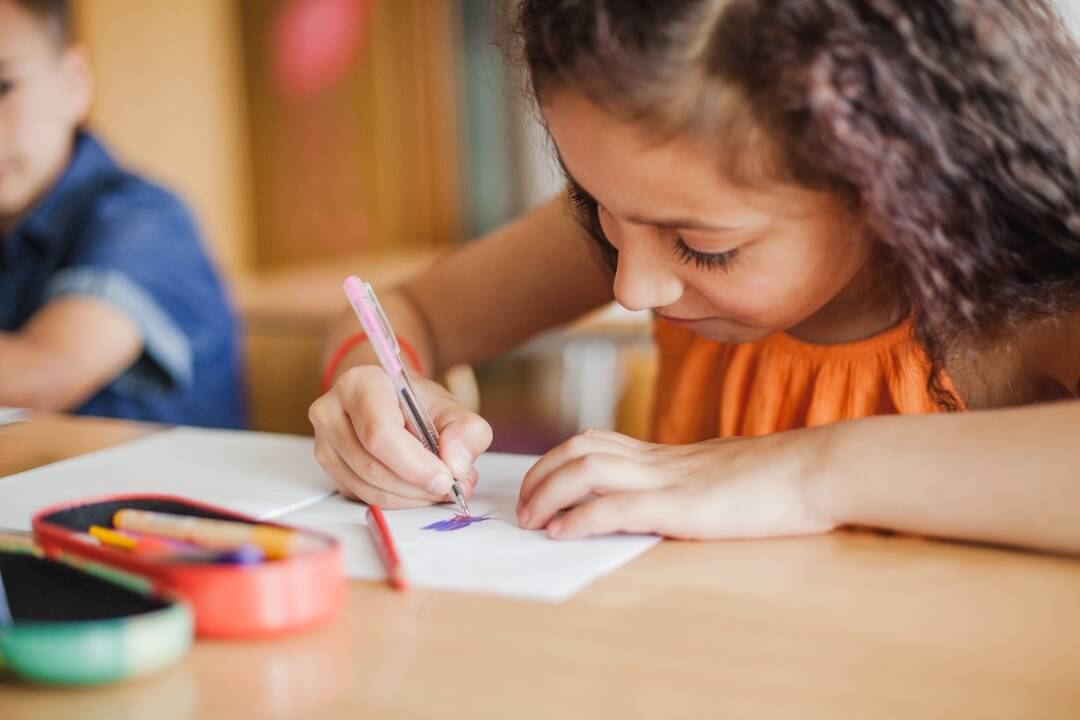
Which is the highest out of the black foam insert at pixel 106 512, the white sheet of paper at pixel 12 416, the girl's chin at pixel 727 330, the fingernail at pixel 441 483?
the girl's chin at pixel 727 330

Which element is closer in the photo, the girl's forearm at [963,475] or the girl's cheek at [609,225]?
the girl's forearm at [963,475]

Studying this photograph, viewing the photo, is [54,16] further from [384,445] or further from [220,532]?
[220,532]

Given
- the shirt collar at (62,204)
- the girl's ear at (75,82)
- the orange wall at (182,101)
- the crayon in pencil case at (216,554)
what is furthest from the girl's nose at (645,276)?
the orange wall at (182,101)

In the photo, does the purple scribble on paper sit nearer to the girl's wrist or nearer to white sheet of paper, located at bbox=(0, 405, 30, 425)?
the girl's wrist

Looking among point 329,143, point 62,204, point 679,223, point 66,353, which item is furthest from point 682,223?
point 329,143

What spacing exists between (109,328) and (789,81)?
115 centimetres

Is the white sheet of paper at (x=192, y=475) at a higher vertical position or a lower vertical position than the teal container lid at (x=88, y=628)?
lower

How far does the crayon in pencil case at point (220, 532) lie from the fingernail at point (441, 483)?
0.17 metres

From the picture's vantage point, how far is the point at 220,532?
0.61 meters

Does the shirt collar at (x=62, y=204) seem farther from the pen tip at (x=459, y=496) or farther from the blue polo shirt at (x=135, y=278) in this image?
the pen tip at (x=459, y=496)

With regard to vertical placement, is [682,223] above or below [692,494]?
above

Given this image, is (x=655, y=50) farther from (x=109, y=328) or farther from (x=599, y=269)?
(x=109, y=328)

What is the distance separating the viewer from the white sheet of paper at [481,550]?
2.09 ft

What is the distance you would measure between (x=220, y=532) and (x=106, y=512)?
4.0 inches
